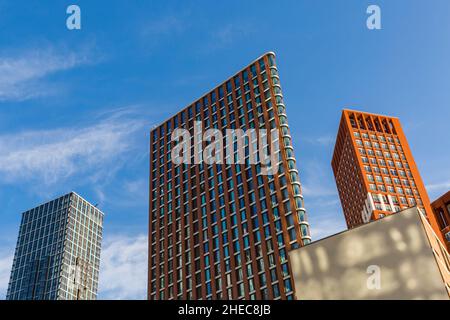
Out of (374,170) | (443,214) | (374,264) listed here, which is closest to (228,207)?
(443,214)

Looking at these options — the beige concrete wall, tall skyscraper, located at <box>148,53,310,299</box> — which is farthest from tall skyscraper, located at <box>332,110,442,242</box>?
the beige concrete wall

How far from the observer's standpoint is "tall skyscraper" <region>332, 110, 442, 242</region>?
136m

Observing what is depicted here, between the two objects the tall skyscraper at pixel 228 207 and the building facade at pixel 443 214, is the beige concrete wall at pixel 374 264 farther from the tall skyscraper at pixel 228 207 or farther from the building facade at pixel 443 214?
the building facade at pixel 443 214

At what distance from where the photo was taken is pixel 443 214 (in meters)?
120

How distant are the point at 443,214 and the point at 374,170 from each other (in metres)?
27.9

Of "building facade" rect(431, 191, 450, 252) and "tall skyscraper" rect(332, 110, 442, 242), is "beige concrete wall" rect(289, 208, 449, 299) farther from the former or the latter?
"tall skyscraper" rect(332, 110, 442, 242)

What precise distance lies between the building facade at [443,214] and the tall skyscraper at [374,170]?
1.59 metres

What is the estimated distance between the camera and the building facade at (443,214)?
11719cm

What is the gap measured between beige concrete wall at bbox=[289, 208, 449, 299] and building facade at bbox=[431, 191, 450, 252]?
8238cm

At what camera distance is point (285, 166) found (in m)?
105

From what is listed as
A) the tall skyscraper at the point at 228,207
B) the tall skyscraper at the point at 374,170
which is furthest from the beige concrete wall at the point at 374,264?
the tall skyscraper at the point at 374,170

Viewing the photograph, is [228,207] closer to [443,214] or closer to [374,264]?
[443,214]
